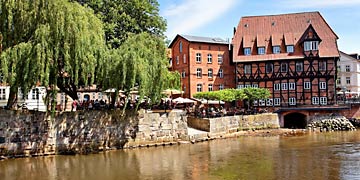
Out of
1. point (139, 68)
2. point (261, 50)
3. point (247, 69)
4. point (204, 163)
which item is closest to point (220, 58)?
point (247, 69)

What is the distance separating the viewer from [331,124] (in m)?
36.7

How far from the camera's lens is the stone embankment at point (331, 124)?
36.4m

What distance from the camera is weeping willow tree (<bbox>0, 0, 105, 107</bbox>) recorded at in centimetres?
1923

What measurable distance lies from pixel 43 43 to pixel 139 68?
504cm

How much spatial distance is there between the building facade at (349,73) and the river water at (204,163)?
32924 millimetres

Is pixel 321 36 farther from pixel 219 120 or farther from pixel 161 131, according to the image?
pixel 161 131

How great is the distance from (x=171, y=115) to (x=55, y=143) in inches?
300

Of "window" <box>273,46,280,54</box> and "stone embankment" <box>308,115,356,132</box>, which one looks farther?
"window" <box>273,46,280,54</box>

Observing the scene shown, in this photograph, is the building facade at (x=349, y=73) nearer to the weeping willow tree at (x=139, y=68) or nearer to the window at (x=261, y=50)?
the window at (x=261, y=50)

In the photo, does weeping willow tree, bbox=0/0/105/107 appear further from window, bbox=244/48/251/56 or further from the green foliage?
window, bbox=244/48/251/56

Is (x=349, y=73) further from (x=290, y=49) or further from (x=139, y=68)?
(x=139, y=68)

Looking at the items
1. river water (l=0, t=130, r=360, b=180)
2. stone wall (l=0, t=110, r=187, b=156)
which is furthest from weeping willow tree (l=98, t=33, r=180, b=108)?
river water (l=0, t=130, r=360, b=180)

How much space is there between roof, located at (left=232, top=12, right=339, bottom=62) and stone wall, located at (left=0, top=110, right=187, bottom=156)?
18.6 metres

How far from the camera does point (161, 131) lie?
25.7m
